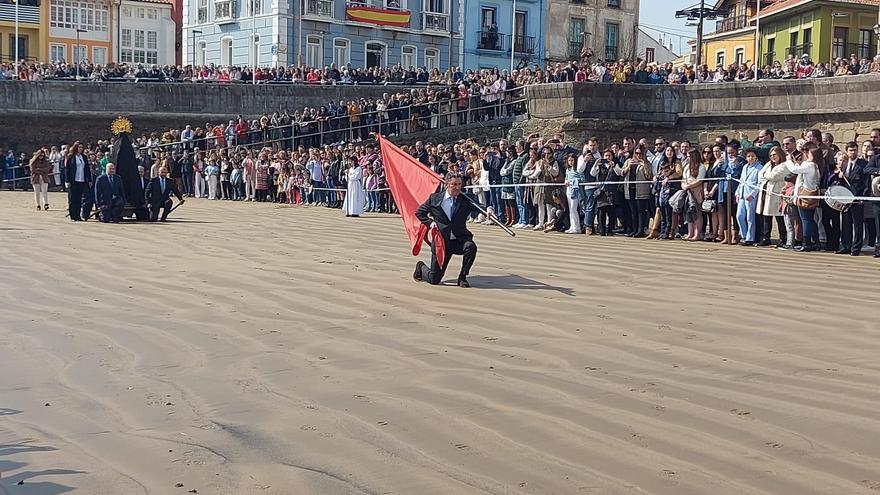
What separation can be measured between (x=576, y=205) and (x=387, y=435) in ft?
48.6

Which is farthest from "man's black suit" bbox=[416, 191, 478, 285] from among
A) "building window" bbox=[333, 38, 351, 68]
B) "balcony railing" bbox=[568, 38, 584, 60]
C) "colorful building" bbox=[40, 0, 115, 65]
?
"colorful building" bbox=[40, 0, 115, 65]

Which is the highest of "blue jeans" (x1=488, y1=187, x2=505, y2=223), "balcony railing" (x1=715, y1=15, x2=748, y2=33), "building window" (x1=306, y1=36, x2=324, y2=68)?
"balcony railing" (x1=715, y1=15, x2=748, y2=33)

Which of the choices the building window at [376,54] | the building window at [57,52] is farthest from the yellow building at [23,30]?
the building window at [376,54]

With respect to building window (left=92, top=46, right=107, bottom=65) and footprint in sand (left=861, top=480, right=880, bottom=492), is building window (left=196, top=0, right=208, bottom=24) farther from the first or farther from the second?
footprint in sand (left=861, top=480, right=880, bottom=492)

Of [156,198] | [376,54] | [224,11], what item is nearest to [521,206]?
[156,198]

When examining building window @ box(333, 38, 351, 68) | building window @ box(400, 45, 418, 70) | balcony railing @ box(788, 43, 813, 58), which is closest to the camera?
balcony railing @ box(788, 43, 813, 58)

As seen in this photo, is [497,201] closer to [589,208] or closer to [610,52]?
[589,208]

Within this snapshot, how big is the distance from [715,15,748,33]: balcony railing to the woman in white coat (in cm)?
3722

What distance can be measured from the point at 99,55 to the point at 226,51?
21.7 m

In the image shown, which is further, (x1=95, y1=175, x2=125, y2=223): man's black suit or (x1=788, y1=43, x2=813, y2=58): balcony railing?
(x1=788, y1=43, x2=813, y2=58): balcony railing

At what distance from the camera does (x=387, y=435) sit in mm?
6137

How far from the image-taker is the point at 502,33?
6178cm

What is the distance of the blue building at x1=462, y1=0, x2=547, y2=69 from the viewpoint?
60.9 meters

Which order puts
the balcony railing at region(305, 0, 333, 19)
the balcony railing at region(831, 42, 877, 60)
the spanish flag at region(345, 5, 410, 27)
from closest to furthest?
the balcony railing at region(831, 42, 877, 60) < the balcony railing at region(305, 0, 333, 19) < the spanish flag at region(345, 5, 410, 27)
